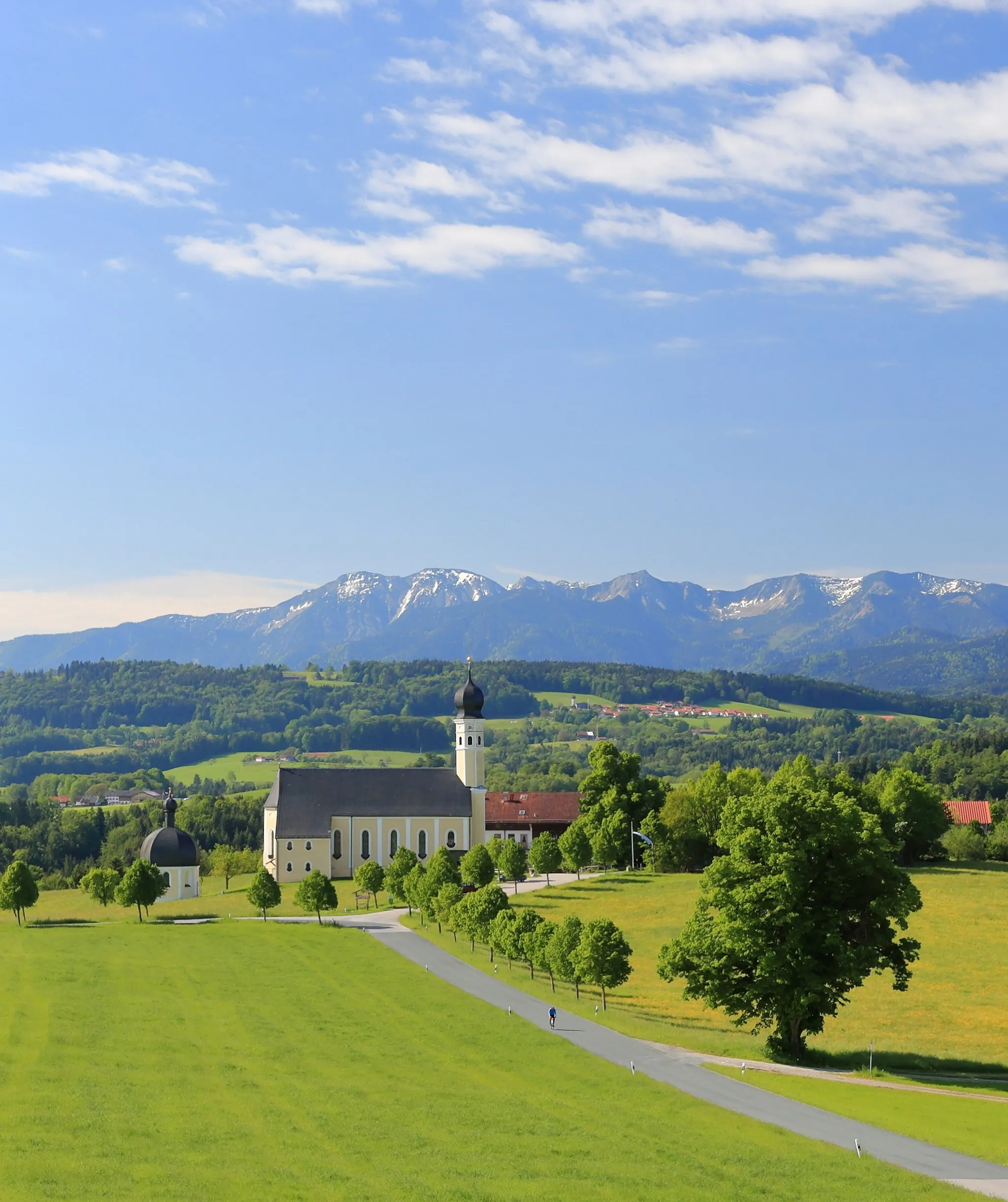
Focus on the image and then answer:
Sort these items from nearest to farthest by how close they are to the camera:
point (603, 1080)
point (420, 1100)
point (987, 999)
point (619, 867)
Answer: point (420, 1100)
point (603, 1080)
point (987, 999)
point (619, 867)

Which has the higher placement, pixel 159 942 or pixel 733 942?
pixel 733 942

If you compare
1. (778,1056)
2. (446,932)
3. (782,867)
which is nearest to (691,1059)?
(778,1056)

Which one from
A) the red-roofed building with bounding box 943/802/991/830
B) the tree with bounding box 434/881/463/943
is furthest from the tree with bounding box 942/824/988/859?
the tree with bounding box 434/881/463/943

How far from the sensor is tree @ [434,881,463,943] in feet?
267

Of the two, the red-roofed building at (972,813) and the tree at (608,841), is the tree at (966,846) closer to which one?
the red-roofed building at (972,813)

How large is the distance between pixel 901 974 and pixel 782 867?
5940mm

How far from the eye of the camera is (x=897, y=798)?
104688mm

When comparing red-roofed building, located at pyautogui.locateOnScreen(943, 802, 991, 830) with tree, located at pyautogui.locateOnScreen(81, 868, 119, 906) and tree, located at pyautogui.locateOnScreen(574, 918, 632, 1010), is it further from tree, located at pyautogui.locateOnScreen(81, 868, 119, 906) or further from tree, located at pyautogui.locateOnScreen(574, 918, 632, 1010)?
tree, located at pyautogui.locateOnScreen(574, 918, 632, 1010)

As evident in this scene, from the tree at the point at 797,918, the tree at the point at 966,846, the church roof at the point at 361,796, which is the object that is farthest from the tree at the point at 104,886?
the tree at the point at 966,846

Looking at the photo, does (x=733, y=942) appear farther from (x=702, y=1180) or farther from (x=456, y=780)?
(x=456, y=780)

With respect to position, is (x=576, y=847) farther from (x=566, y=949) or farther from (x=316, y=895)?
(x=566, y=949)

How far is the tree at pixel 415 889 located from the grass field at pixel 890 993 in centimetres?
504

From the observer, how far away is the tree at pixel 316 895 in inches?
3462

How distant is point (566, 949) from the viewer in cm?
6294
